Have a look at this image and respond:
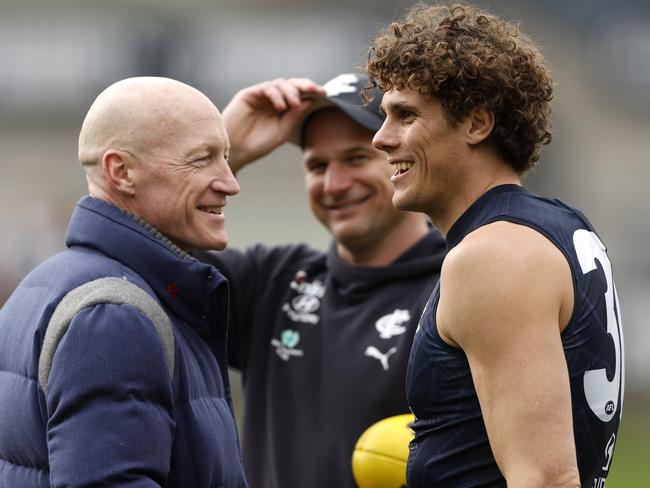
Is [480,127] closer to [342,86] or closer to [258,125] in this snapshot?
[342,86]

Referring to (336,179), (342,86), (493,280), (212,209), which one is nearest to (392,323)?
(336,179)

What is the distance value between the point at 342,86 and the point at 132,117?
156cm

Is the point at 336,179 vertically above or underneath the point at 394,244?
above

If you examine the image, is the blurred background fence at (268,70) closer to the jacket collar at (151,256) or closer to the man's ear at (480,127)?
the jacket collar at (151,256)

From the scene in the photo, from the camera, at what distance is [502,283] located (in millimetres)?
2994

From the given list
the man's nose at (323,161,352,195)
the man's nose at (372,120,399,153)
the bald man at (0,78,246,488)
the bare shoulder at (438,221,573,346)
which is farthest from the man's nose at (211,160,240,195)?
the man's nose at (323,161,352,195)

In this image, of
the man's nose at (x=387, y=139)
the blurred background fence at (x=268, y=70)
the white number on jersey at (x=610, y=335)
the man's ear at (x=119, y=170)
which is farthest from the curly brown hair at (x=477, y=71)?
the blurred background fence at (x=268, y=70)

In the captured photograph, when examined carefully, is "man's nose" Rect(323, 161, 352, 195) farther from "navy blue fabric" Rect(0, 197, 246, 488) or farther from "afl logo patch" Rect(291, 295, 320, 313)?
"navy blue fabric" Rect(0, 197, 246, 488)

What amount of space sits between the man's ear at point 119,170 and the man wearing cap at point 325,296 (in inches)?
53.6

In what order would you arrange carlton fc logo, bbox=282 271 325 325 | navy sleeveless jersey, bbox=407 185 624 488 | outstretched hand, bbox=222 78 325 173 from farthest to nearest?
outstretched hand, bbox=222 78 325 173 < carlton fc logo, bbox=282 271 325 325 < navy sleeveless jersey, bbox=407 185 624 488

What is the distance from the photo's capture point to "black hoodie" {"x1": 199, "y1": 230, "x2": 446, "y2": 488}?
444 centimetres

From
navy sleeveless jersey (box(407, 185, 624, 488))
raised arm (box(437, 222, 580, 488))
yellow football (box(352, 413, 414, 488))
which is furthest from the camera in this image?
yellow football (box(352, 413, 414, 488))

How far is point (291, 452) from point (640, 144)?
19.3 metres

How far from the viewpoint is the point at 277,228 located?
2172 cm
